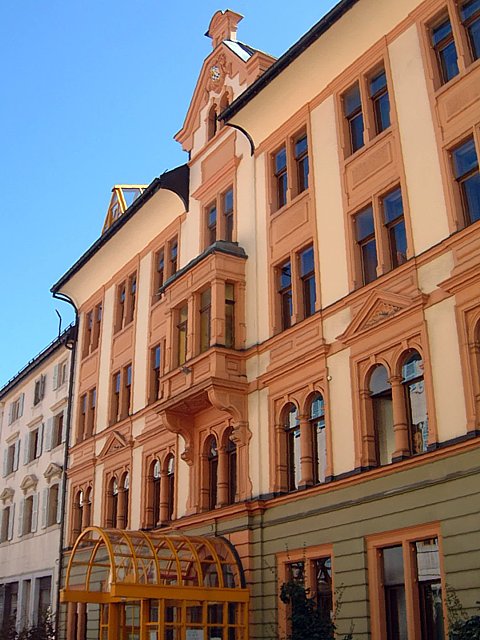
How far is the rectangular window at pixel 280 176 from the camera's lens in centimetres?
2397

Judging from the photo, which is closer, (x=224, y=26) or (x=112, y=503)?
(x=224, y=26)

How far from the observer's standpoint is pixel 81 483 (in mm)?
32531

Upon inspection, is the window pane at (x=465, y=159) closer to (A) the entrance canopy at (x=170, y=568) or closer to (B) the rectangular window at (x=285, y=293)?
(B) the rectangular window at (x=285, y=293)

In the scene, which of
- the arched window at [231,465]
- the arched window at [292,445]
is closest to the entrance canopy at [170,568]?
the arched window at [231,465]

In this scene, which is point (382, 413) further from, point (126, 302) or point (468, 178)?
point (126, 302)

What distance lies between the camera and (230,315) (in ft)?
78.6

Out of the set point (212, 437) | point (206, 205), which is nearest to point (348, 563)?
point (212, 437)

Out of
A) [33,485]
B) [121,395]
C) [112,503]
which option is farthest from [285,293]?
[33,485]

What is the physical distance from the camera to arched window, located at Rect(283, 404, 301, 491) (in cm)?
2084

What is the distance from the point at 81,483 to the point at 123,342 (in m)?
5.93

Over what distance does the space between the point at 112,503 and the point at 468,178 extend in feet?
59.7

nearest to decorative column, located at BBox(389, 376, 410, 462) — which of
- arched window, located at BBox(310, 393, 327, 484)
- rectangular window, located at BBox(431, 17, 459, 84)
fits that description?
arched window, located at BBox(310, 393, 327, 484)

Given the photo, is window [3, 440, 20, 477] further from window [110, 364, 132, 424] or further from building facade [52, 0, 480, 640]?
building facade [52, 0, 480, 640]

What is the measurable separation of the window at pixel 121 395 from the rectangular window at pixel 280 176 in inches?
392
